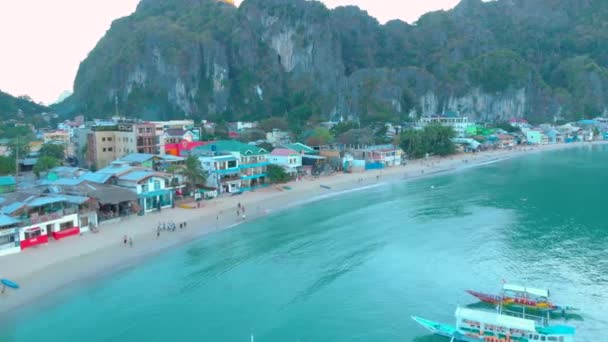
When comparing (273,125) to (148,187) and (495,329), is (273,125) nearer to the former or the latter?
(148,187)

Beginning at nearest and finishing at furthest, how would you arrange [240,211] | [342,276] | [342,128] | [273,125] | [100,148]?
[342,276] < [240,211] < [100,148] < [342,128] < [273,125]

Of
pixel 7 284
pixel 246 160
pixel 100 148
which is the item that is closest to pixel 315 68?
pixel 100 148

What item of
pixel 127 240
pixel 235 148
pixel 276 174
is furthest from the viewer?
pixel 276 174

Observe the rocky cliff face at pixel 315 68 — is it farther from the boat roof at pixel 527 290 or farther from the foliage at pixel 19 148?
the boat roof at pixel 527 290

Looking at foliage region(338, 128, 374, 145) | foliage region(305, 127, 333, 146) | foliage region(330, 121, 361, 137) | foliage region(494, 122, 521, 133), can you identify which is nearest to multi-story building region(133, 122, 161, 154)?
foliage region(305, 127, 333, 146)

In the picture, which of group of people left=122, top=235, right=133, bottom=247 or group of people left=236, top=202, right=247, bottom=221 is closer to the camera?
group of people left=122, top=235, right=133, bottom=247

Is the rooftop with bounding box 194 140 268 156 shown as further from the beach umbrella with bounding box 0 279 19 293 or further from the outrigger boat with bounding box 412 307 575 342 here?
the outrigger boat with bounding box 412 307 575 342

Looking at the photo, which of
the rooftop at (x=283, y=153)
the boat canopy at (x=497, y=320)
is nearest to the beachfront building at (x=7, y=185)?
the rooftop at (x=283, y=153)
